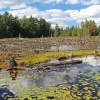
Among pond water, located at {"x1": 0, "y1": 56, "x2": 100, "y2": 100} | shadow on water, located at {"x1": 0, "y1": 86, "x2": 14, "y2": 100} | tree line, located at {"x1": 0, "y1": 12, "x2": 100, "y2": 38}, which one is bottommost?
shadow on water, located at {"x1": 0, "y1": 86, "x2": 14, "y2": 100}

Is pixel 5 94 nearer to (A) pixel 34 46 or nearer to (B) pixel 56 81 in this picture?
(B) pixel 56 81

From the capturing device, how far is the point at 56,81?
2534cm

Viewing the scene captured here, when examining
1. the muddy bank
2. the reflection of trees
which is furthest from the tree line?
the reflection of trees

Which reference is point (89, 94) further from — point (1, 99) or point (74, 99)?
point (1, 99)

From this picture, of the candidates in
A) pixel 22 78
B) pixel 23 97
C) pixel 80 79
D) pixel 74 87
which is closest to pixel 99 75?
pixel 80 79

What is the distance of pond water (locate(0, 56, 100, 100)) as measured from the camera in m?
21.4

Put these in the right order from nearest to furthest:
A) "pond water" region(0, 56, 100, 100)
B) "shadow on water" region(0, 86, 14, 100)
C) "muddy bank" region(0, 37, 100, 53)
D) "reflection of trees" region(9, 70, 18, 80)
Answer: "shadow on water" region(0, 86, 14, 100) < "pond water" region(0, 56, 100, 100) < "reflection of trees" region(9, 70, 18, 80) < "muddy bank" region(0, 37, 100, 53)

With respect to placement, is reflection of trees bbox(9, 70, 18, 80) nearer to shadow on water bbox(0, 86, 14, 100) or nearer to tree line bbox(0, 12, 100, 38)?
shadow on water bbox(0, 86, 14, 100)

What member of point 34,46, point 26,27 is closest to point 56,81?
point 34,46

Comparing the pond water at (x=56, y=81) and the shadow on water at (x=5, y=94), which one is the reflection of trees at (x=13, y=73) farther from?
the shadow on water at (x=5, y=94)

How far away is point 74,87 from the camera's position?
882 inches

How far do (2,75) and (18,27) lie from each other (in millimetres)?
111694

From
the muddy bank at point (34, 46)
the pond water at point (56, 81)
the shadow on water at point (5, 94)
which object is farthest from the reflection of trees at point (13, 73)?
the muddy bank at point (34, 46)

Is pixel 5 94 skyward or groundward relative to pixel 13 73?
groundward
